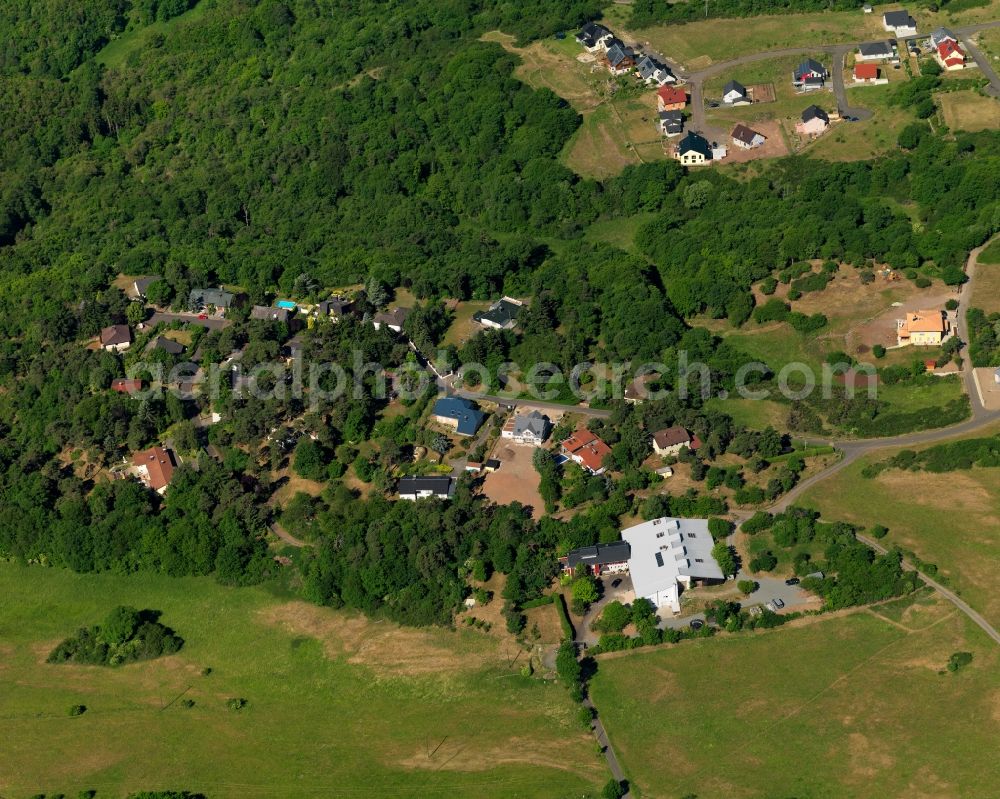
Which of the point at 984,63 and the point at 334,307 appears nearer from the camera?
the point at 334,307

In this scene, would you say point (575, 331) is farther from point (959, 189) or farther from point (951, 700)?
point (951, 700)

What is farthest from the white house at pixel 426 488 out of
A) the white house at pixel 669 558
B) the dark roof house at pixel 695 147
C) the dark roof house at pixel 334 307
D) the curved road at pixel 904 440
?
the dark roof house at pixel 695 147

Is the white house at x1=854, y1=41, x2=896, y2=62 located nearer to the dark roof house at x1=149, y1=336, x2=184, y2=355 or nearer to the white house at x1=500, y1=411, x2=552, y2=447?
the white house at x1=500, y1=411, x2=552, y2=447

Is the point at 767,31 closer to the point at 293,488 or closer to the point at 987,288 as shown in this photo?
the point at 987,288

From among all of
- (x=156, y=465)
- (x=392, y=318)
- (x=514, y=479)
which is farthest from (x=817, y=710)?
(x=156, y=465)

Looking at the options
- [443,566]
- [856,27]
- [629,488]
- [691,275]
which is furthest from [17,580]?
[856,27]

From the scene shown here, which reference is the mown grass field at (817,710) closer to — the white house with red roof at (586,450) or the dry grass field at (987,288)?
the white house with red roof at (586,450)
